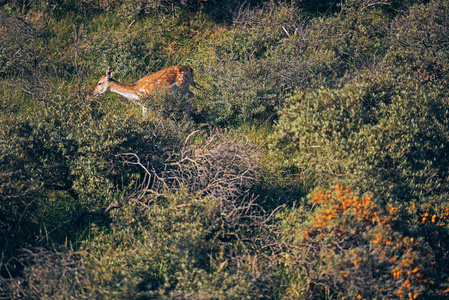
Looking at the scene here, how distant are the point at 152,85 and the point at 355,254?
4910 millimetres

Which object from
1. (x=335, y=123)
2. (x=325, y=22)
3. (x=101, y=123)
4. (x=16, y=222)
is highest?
(x=325, y=22)

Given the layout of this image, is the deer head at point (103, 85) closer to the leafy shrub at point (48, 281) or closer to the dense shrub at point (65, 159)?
the dense shrub at point (65, 159)

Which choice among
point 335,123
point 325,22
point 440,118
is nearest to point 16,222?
point 335,123

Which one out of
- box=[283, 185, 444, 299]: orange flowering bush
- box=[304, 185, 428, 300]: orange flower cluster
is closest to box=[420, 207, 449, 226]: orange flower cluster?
box=[283, 185, 444, 299]: orange flowering bush

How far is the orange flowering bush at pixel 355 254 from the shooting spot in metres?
5.04

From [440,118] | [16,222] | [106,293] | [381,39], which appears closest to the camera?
[106,293]

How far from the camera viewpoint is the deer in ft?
27.2

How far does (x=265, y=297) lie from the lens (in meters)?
5.23

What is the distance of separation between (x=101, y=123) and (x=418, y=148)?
176 inches

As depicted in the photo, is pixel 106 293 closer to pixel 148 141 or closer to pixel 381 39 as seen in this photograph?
pixel 148 141

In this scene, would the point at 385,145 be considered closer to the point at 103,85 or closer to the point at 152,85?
the point at 152,85

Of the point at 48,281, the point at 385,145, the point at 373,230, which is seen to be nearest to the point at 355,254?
the point at 373,230

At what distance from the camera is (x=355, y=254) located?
16.3ft

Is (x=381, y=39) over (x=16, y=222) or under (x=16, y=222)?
over
